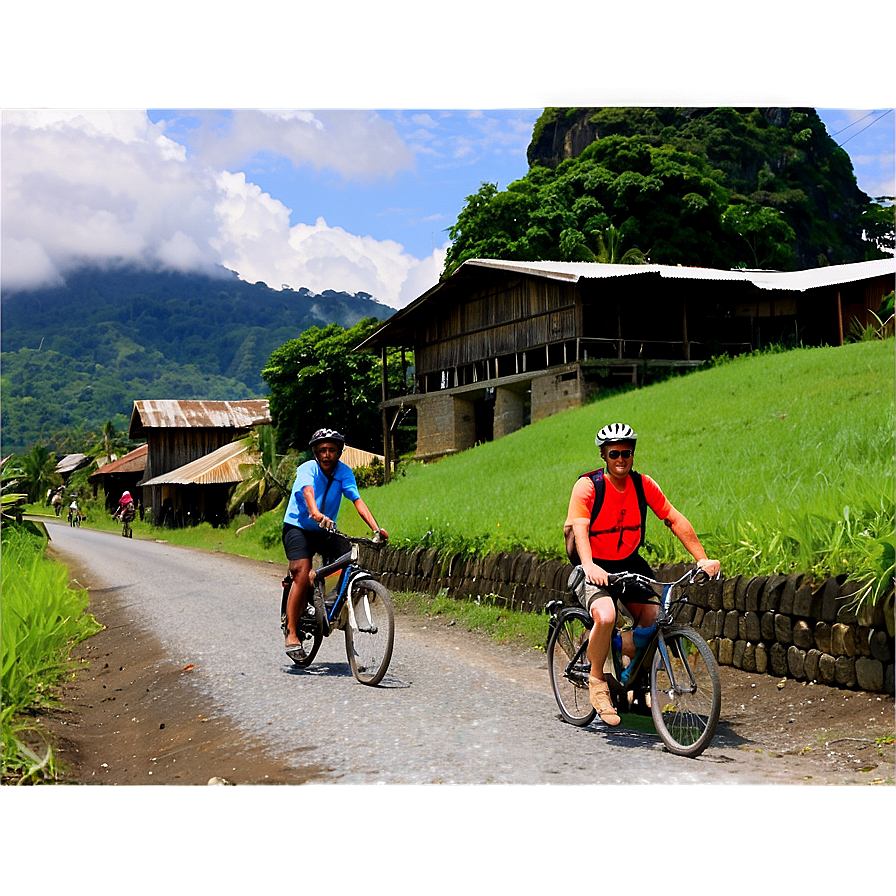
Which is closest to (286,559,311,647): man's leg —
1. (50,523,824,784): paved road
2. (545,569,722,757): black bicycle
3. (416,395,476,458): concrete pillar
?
(50,523,824,784): paved road

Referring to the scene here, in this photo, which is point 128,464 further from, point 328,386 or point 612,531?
point 612,531

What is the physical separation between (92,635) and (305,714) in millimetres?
2261

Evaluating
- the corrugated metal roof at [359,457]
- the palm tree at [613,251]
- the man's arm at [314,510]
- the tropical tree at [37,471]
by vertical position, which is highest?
the palm tree at [613,251]

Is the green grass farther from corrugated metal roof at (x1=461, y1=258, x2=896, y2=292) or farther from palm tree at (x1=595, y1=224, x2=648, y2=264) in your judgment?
palm tree at (x1=595, y1=224, x2=648, y2=264)

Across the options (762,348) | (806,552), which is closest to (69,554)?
(806,552)

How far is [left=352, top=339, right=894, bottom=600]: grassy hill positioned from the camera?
5.06 metres

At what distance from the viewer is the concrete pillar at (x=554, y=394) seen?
28.9ft

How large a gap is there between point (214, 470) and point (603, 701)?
4.16 metres

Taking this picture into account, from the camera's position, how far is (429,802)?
4.04 metres

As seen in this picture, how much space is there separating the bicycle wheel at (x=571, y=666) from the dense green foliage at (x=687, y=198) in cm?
329

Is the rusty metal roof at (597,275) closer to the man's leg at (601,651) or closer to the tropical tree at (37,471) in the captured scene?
the tropical tree at (37,471)

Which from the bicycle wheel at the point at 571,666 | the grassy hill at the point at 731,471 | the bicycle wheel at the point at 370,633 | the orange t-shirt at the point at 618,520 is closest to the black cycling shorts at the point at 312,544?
the bicycle wheel at the point at 370,633

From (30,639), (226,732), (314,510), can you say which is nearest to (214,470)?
(314,510)

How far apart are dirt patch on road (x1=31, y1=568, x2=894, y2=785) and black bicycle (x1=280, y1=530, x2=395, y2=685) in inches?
28.9
